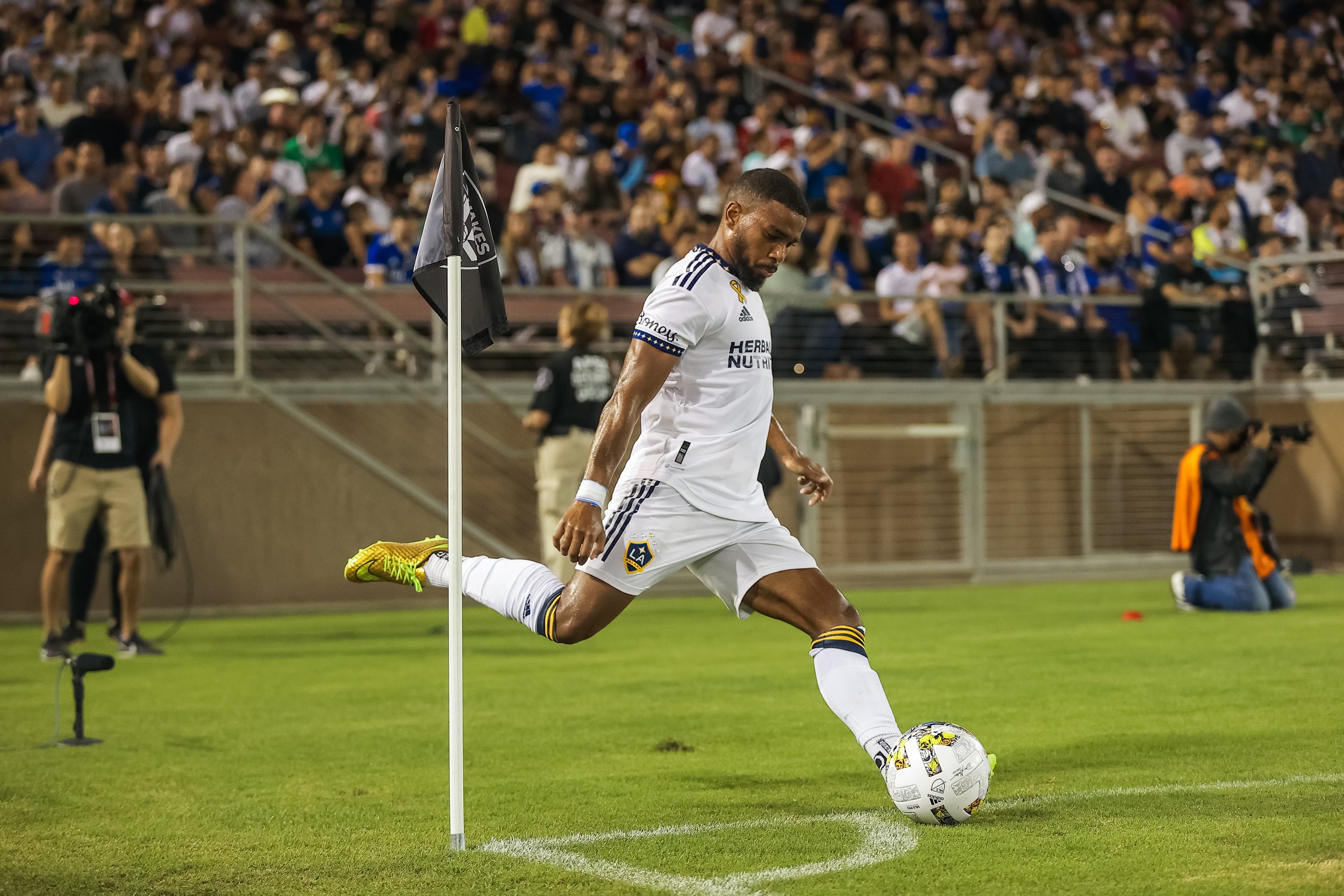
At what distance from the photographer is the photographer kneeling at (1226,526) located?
41.4 feet

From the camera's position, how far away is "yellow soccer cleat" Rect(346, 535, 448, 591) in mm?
5887

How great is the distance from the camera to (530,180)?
17078mm

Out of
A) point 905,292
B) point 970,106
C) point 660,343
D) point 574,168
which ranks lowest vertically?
point 660,343

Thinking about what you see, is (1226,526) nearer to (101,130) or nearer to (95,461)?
(95,461)

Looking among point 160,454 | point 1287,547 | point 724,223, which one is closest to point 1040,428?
point 1287,547

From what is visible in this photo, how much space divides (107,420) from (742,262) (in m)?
6.50

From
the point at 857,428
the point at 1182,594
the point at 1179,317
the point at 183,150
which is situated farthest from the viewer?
the point at 1179,317

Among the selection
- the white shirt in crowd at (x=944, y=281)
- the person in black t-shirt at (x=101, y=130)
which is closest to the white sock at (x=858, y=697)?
the white shirt in crowd at (x=944, y=281)

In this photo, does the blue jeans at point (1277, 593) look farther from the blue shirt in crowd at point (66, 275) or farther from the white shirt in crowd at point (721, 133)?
the blue shirt in crowd at point (66, 275)

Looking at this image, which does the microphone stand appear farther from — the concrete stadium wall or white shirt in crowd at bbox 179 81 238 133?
white shirt in crowd at bbox 179 81 238 133

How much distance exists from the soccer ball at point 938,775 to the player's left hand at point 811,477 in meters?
1.23

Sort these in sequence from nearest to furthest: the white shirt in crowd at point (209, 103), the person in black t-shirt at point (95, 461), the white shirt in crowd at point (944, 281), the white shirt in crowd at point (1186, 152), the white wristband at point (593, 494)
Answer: the white wristband at point (593, 494) → the person in black t-shirt at point (95, 461) → the white shirt in crowd at point (944, 281) → the white shirt in crowd at point (209, 103) → the white shirt in crowd at point (1186, 152)

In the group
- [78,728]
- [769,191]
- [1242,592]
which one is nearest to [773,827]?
[769,191]

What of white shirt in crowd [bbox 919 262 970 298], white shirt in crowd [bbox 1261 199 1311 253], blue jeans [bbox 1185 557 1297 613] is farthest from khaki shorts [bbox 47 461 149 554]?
white shirt in crowd [bbox 1261 199 1311 253]
